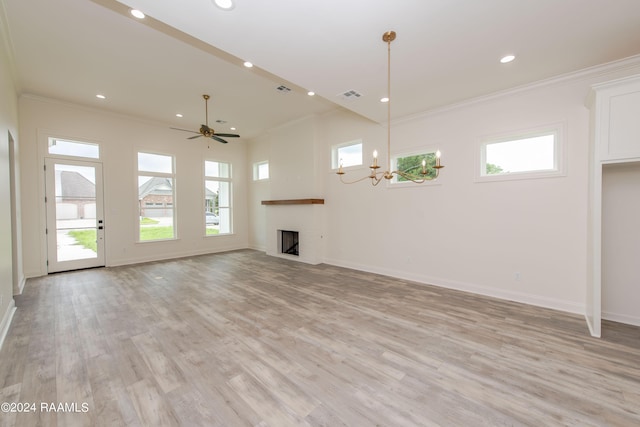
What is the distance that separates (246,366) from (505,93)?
5007 mm

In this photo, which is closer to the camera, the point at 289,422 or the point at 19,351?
the point at 289,422

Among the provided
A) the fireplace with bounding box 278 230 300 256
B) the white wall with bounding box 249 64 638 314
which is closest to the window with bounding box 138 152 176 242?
the fireplace with bounding box 278 230 300 256

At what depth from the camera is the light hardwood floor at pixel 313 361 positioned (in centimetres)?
175

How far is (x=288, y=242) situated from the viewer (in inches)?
290

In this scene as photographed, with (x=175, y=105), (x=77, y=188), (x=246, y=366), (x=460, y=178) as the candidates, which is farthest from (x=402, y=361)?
(x=77, y=188)

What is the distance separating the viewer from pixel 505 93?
3879 mm

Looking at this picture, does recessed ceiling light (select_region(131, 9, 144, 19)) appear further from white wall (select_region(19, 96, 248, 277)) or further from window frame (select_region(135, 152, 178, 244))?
window frame (select_region(135, 152, 178, 244))

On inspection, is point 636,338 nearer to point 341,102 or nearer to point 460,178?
point 460,178

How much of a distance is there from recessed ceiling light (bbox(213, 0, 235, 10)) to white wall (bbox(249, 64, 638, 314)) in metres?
3.69

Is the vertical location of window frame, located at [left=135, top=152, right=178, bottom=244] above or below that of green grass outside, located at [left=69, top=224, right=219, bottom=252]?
above

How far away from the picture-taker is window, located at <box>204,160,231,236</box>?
789 cm

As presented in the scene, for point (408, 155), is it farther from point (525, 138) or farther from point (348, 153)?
point (525, 138)

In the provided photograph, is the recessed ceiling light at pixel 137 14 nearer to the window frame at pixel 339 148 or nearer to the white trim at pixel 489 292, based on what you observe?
the window frame at pixel 339 148

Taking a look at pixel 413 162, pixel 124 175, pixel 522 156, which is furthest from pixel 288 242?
pixel 522 156
